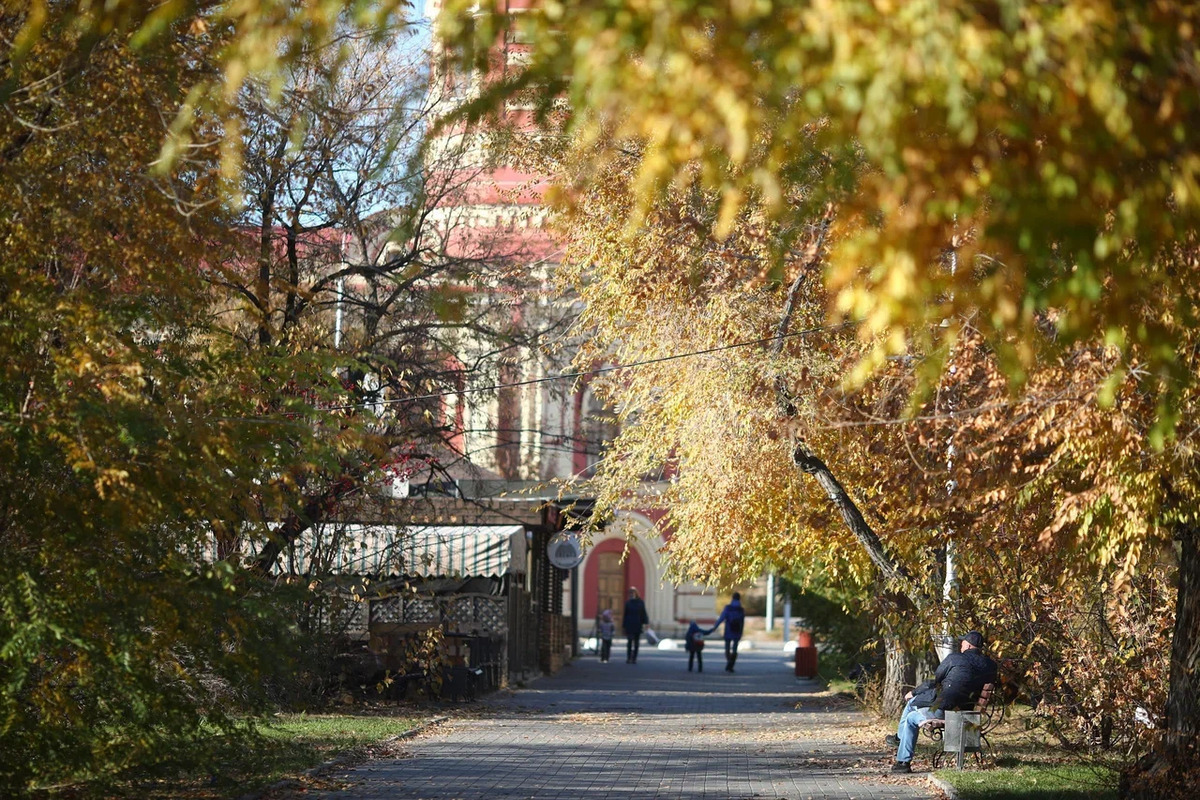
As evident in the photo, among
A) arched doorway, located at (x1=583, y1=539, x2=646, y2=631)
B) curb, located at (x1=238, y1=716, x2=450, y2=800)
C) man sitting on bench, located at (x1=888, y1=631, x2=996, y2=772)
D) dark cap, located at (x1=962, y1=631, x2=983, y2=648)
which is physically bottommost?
curb, located at (x1=238, y1=716, x2=450, y2=800)

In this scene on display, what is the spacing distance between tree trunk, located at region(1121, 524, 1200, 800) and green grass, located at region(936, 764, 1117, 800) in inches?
44.4

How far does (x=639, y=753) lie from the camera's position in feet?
54.7

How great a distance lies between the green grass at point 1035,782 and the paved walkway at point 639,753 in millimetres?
425

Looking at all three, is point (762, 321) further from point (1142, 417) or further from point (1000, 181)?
point (1000, 181)

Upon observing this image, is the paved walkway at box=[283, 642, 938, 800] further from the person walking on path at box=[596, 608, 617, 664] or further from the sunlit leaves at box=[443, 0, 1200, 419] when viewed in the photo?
the person walking on path at box=[596, 608, 617, 664]

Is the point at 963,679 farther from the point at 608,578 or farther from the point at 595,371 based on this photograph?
the point at 608,578

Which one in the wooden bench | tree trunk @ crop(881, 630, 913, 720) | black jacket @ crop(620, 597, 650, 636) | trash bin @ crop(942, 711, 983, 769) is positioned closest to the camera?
trash bin @ crop(942, 711, 983, 769)

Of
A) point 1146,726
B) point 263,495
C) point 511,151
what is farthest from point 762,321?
point 263,495

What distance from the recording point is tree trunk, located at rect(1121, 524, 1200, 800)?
10781mm

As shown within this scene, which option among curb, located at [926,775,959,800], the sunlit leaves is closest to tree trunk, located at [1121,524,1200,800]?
curb, located at [926,775,959,800]

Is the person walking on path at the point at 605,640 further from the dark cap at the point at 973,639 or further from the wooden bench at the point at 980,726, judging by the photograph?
the dark cap at the point at 973,639

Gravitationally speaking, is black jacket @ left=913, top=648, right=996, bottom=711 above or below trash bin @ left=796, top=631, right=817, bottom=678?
above

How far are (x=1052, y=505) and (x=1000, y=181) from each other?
852 centimetres

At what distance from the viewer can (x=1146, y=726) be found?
12.1 meters
